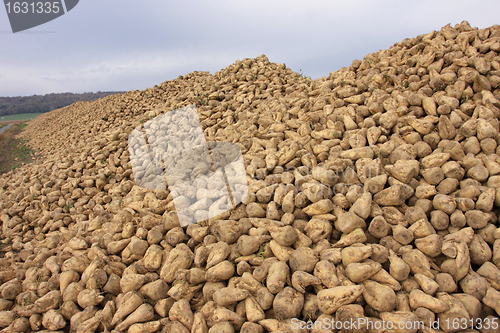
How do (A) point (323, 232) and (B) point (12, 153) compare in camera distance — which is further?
(B) point (12, 153)

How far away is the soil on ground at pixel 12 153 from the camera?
32.8 ft

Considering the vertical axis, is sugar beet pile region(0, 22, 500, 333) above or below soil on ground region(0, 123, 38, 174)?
below

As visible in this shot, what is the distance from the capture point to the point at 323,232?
7.17ft

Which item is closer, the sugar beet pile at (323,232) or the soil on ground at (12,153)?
the sugar beet pile at (323,232)

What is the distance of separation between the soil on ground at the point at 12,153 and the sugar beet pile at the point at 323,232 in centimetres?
810

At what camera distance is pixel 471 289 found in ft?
6.01

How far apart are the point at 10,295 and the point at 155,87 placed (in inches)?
290

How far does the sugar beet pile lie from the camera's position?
1.85m

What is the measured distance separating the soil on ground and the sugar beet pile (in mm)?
8102

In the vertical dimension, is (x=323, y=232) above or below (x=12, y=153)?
below

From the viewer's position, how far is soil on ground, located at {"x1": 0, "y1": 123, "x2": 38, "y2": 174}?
998 centimetres

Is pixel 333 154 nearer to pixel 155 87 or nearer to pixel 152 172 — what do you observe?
pixel 152 172

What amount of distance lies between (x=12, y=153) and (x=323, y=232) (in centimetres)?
1501

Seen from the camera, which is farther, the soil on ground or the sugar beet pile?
the soil on ground
